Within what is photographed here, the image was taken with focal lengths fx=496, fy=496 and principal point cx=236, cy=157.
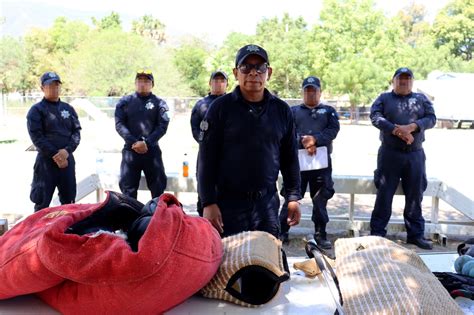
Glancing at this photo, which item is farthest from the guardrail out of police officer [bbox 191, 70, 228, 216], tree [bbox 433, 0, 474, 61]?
tree [bbox 433, 0, 474, 61]

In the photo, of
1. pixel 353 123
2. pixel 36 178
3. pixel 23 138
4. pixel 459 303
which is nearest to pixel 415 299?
pixel 459 303

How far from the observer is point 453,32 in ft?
175

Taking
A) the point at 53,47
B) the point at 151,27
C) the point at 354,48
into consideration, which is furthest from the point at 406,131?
the point at 151,27

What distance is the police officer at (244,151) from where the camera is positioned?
302cm

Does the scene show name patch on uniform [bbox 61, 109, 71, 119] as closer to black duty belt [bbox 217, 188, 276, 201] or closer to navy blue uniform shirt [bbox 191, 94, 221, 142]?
navy blue uniform shirt [bbox 191, 94, 221, 142]

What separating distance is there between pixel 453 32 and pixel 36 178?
2199 inches

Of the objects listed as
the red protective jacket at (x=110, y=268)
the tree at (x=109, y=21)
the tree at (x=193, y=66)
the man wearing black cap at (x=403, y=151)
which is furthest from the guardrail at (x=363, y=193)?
the tree at (x=109, y=21)

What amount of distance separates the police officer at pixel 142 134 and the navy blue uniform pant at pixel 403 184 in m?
2.57

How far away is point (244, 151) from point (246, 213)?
394mm

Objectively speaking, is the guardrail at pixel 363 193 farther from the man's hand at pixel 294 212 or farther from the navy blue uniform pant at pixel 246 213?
the navy blue uniform pant at pixel 246 213

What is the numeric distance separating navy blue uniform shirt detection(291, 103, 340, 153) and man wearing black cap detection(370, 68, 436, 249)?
46 cm

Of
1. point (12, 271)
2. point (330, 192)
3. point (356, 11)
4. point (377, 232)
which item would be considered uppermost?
point (356, 11)

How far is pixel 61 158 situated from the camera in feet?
18.2

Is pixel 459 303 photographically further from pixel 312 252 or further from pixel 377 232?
pixel 377 232
